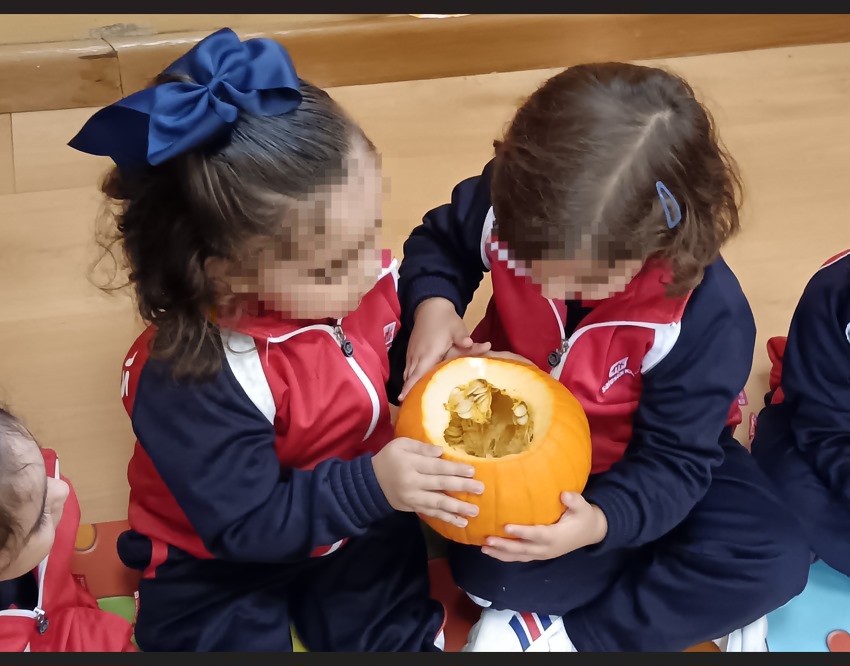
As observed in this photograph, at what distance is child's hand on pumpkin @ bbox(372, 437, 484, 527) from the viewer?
2.35 ft

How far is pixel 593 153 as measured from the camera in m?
0.66

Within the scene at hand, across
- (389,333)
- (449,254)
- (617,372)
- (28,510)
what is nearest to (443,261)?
(449,254)

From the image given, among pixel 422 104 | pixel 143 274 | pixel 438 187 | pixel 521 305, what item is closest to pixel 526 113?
pixel 521 305

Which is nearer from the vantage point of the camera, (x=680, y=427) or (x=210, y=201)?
(x=210, y=201)

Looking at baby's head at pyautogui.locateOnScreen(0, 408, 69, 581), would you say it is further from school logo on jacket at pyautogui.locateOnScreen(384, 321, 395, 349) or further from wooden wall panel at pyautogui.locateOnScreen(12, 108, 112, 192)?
wooden wall panel at pyautogui.locateOnScreen(12, 108, 112, 192)

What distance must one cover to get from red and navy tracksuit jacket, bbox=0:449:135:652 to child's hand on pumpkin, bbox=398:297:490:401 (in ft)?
1.22

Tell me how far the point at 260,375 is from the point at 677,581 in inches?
18.3

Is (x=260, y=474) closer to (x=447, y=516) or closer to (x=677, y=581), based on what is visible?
(x=447, y=516)

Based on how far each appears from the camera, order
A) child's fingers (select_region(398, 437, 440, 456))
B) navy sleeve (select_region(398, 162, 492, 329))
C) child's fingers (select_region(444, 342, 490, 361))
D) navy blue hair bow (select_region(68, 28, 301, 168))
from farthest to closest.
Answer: navy sleeve (select_region(398, 162, 492, 329)) < child's fingers (select_region(444, 342, 490, 361)) < child's fingers (select_region(398, 437, 440, 456)) < navy blue hair bow (select_region(68, 28, 301, 168))

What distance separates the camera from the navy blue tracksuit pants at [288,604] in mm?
871

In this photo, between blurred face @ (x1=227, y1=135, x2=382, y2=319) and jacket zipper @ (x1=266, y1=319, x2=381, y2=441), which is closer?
blurred face @ (x1=227, y1=135, x2=382, y2=319)

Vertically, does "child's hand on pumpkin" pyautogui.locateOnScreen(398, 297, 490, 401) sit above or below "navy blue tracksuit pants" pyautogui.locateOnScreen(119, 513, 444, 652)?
above

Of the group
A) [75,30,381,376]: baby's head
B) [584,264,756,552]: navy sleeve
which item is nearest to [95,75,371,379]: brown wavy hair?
[75,30,381,376]: baby's head

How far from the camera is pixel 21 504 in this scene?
0.76 meters
